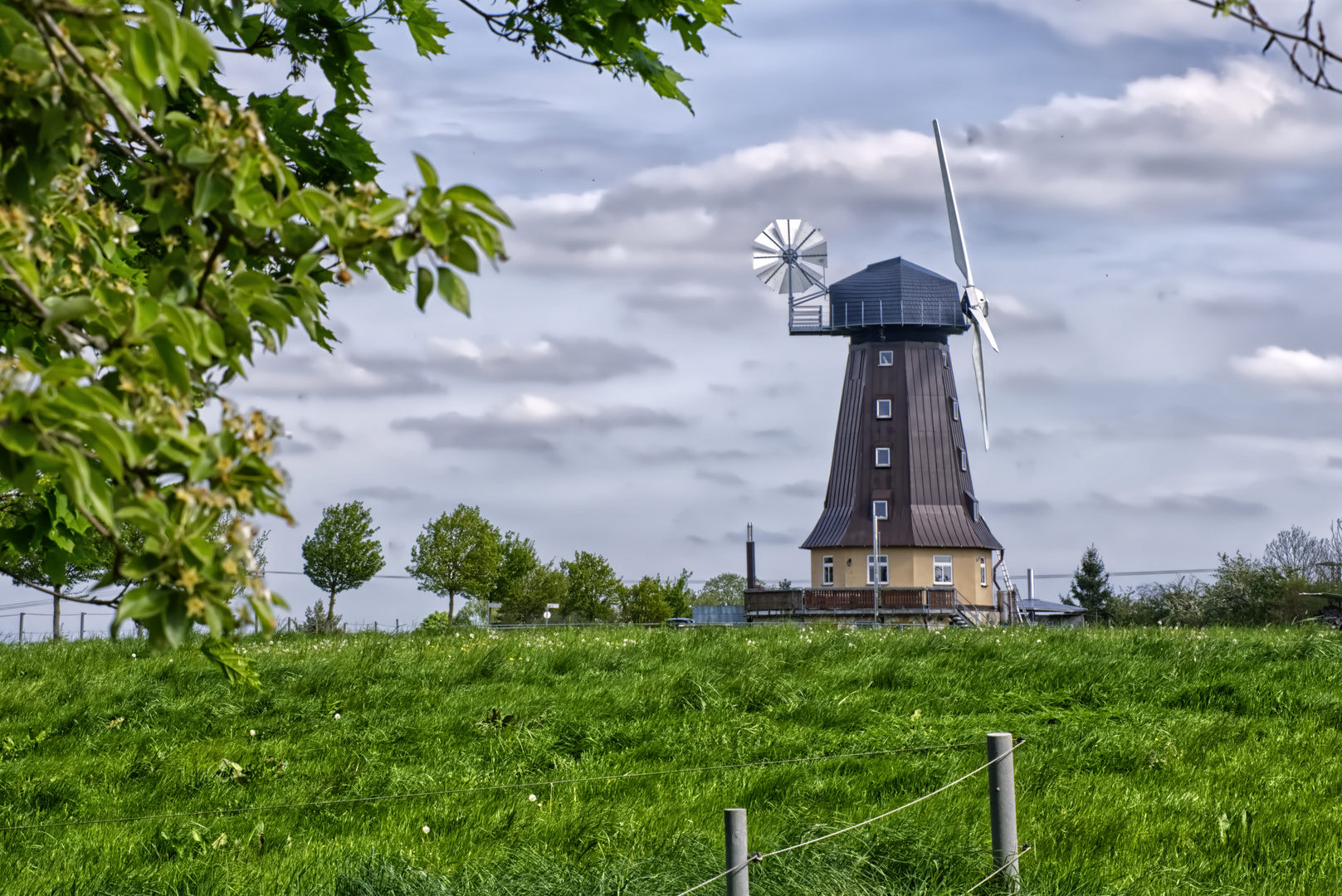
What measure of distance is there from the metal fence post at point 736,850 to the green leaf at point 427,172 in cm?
269

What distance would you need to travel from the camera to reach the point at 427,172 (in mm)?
2178

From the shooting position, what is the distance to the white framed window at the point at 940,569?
159 ft

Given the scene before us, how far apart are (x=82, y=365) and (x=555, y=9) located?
12.2 ft

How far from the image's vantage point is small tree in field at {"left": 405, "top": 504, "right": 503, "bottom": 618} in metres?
50.9

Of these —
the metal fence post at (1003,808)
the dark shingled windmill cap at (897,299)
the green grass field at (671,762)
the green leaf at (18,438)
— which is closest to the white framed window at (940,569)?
the dark shingled windmill cap at (897,299)

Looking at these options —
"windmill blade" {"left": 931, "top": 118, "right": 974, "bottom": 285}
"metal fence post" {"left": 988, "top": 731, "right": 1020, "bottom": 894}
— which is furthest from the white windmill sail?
"metal fence post" {"left": 988, "top": 731, "right": 1020, "bottom": 894}

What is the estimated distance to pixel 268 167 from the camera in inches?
85.4

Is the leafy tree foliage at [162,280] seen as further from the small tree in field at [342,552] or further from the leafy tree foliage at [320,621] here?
the small tree in field at [342,552]

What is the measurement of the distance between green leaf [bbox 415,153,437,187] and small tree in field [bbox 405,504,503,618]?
162ft

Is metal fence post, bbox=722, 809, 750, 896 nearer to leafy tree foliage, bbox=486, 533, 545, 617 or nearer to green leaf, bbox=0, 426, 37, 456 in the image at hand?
green leaf, bbox=0, 426, 37, 456

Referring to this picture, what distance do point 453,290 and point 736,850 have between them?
269 centimetres

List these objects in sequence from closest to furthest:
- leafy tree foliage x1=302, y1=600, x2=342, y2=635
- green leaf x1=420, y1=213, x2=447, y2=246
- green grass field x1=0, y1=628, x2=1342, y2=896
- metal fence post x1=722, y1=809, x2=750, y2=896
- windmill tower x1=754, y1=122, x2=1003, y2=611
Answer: green leaf x1=420, y1=213, x2=447, y2=246
metal fence post x1=722, y1=809, x2=750, y2=896
green grass field x1=0, y1=628, x2=1342, y2=896
leafy tree foliage x1=302, y1=600, x2=342, y2=635
windmill tower x1=754, y1=122, x2=1003, y2=611

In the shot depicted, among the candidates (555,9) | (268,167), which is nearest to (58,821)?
(555,9)

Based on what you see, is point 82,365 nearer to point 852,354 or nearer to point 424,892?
point 424,892
